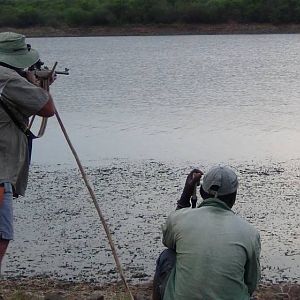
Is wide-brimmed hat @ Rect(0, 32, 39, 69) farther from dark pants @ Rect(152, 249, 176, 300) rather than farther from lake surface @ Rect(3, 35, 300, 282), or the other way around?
Result: lake surface @ Rect(3, 35, 300, 282)

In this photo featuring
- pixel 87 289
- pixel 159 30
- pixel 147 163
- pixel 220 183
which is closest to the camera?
pixel 220 183

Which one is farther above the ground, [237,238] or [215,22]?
[237,238]

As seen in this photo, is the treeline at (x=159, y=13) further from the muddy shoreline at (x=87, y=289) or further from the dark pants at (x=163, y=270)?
Result: the dark pants at (x=163, y=270)

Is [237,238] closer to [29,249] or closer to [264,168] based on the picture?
[29,249]

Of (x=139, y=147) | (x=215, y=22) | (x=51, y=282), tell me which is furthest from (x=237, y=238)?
(x=215, y=22)

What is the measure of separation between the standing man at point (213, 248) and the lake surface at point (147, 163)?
396 centimetres

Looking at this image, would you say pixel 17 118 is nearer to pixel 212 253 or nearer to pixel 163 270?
pixel 163 270

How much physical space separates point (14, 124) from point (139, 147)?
10.4m

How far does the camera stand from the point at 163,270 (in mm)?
3812

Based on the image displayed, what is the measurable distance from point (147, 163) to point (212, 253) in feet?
32.3

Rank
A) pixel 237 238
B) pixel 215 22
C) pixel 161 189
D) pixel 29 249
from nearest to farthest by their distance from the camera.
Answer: pixel 237 238
pixel 29 249
pixel 161 189
pixel 215 22

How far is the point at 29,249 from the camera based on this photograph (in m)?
8.65

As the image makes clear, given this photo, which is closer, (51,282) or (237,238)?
(237,238)

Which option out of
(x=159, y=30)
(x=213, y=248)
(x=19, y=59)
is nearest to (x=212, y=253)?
(x=213, y=248)
